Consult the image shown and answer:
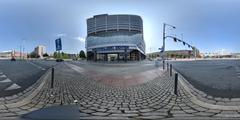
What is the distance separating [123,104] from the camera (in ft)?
20.8

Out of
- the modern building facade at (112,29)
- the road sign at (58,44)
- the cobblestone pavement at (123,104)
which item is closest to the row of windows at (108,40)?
the modern building facade at (112,29)

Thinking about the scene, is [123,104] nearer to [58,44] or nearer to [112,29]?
[58,44]

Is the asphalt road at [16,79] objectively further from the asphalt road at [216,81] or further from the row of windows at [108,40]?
the asphalt road at [216,81]

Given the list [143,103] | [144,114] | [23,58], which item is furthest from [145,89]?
[23,58]

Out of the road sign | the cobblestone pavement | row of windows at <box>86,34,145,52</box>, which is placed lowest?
the cobblestone pavement

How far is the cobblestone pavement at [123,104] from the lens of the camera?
17.4 ft

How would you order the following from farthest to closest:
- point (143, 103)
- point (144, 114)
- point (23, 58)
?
1. point (23, 58)
2. point (143, 103)
3. point (144, 114)

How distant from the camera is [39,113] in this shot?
5438 millimetres

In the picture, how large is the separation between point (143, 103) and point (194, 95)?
1.96 metres

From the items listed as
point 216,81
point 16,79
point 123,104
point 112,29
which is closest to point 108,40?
point 112,29

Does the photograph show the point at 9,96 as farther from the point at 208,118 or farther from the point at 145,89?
the point at 208,118

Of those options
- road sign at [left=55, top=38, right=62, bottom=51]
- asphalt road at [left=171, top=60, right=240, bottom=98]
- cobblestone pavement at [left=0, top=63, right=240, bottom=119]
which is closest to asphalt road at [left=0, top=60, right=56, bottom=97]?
cobblestone pavement at [left=0, top=63, right=240, bottom=119]

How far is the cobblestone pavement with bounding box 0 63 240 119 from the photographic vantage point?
5312 millimetres

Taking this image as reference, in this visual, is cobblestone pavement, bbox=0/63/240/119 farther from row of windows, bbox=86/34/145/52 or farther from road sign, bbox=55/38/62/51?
row of windows, bbox=86/34/145/52
